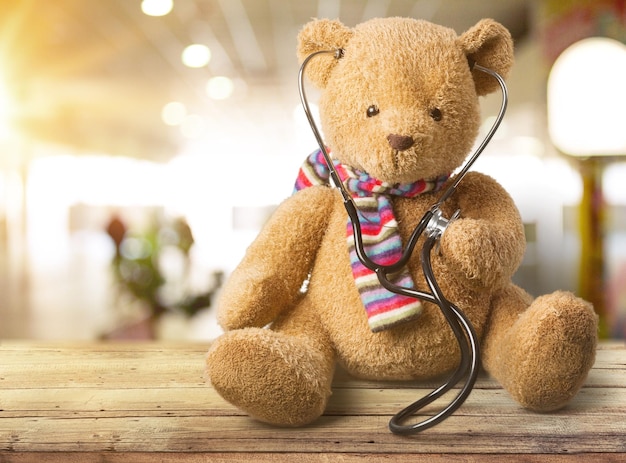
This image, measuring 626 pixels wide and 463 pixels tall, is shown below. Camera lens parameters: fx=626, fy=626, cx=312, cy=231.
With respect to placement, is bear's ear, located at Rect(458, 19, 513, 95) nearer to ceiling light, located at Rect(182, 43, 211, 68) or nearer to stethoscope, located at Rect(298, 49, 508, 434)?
stethoscope, located at Rect(298, 49, 508, 434)

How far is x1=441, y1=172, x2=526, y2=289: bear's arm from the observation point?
0.44 m

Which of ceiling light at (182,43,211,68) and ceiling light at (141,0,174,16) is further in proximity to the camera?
ceiling light at (182,43,211,68)

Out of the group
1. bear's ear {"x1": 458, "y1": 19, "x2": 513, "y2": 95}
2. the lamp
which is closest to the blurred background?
the lamp

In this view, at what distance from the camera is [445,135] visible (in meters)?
0.47

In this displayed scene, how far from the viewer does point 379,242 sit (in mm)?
482

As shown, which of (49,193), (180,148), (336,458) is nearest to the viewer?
(336,458)

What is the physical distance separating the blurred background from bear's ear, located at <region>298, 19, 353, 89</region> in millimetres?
1225

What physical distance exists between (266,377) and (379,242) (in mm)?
138

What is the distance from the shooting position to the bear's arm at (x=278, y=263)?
49 cm

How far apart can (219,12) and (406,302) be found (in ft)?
6.52

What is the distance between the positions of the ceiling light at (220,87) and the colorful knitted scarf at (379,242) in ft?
8.10

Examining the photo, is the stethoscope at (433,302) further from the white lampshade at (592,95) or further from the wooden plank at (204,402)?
the white lampshade at (592,95)

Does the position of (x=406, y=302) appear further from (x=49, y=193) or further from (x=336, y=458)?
(x=49, y=193)

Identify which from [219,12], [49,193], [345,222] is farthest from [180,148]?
[345,222]
